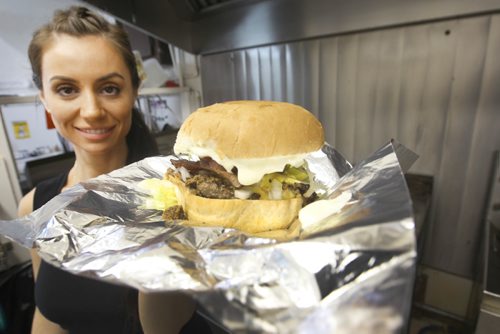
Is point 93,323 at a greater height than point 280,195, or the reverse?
point 280,195

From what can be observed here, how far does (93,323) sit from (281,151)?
101cm

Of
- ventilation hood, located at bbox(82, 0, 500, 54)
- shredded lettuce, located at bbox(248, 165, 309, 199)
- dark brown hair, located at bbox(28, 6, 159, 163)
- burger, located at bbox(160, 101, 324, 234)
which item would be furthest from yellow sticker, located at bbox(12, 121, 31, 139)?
shredded lettuce, located at bbox(248, 165, 309, 199)

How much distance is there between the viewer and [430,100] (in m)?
1.49

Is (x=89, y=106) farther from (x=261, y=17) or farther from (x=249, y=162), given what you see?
(x=261, y=17)

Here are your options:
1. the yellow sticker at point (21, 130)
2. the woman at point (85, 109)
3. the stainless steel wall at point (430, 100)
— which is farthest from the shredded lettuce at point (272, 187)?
the yellow sticker at point (21, 130)

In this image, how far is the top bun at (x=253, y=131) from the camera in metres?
0.73

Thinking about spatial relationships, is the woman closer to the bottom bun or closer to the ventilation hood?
the bottom bun

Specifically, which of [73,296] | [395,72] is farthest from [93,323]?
[395,72]

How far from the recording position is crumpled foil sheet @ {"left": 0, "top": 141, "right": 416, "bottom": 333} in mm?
441

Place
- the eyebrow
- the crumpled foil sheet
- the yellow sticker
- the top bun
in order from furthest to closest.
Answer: the yellow sticker → the eyebrow → the top bun → the crumpled foil sheet

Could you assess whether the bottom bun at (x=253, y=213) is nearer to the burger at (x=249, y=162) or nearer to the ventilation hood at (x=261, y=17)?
the burger at (x=249, y=162)

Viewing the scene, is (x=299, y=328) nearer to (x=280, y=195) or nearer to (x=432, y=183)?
(x=280, y=195)

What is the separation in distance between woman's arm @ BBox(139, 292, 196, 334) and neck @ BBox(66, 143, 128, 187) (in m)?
0.65

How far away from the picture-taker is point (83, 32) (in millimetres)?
984
